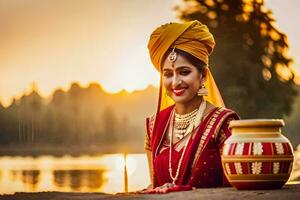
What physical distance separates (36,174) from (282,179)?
4.09m

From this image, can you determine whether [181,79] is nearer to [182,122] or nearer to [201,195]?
[182,122]

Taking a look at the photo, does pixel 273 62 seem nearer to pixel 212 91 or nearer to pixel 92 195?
pixel 212 91

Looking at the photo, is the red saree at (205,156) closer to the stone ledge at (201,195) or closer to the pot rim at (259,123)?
the stone ledge at (201,195)

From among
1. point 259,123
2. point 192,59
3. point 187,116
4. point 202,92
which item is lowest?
point 259,123

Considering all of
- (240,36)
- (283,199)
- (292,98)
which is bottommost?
(283,199)

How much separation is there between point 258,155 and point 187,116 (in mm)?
946

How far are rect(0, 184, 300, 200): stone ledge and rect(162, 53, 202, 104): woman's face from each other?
0.71m

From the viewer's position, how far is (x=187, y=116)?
5402 millimetres

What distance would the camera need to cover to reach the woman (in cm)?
525

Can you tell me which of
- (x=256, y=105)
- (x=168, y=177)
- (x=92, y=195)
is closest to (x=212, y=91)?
(x=168, y=177)

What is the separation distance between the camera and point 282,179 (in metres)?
4.60

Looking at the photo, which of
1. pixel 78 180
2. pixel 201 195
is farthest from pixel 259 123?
pixel 78 180

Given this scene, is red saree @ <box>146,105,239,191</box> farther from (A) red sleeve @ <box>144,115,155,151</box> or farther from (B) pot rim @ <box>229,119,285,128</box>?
(B) pot rim @ <box>229,119,285,128</box>

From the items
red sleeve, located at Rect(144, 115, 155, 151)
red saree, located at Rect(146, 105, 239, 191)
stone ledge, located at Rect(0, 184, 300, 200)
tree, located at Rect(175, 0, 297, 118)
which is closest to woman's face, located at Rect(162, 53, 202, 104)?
red saree, located at Rect(146, 105, 239, 191)
